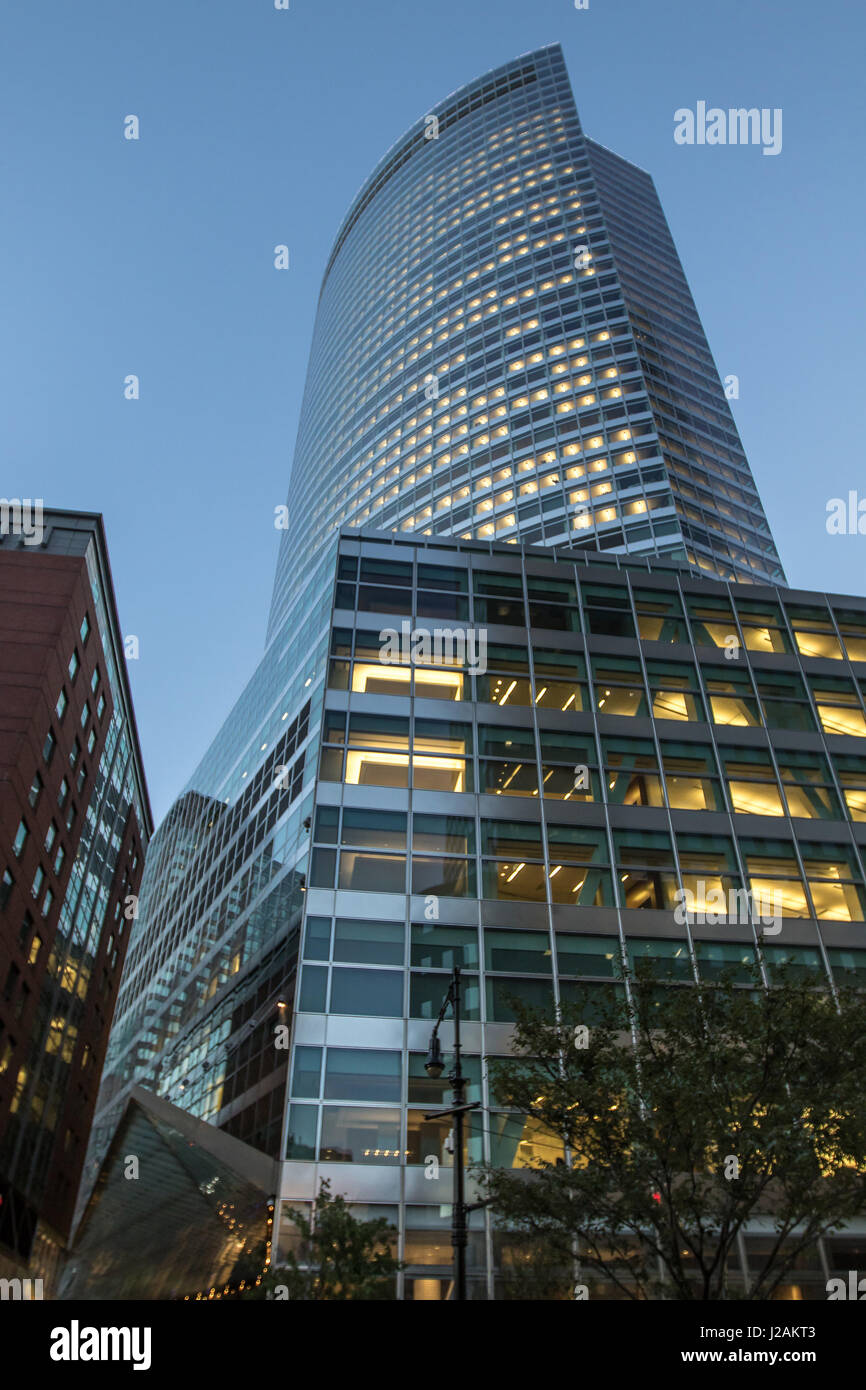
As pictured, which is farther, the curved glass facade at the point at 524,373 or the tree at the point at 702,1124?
the curved glass facade at the point at 524,373

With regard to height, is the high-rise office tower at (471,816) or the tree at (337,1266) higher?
the high-rise office tower at (471,816)

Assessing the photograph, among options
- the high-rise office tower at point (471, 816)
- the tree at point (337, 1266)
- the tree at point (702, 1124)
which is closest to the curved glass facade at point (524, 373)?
the high-rise office tower at point (471, 816)

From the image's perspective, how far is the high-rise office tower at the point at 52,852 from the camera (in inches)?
1886

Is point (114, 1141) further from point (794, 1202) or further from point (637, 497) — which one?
point (637, 497)

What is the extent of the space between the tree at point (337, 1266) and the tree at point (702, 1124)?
4088mm

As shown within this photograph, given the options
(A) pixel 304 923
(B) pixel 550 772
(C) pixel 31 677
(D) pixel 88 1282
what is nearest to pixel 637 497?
(B) pixel 550 772

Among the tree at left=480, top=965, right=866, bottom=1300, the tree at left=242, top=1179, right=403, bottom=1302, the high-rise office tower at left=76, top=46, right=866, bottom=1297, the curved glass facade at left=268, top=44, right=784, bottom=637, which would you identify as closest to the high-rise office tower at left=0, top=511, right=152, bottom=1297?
the high-rise office tower at left=76, top=46, right=866, bottom=1297

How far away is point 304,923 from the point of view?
28.2 metres

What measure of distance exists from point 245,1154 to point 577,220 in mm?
91918

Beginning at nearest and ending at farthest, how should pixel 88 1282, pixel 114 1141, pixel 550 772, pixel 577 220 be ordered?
pixel 550 772, pixel 114 1141, pixel 88 1282, pixel 577 220

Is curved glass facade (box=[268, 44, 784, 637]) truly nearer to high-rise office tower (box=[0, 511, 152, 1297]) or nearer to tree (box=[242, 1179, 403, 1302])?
high-rise office tower (box=[0, 511, 152, 1297])

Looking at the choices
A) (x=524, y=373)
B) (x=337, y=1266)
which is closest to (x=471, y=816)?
(x=337, y=1266)

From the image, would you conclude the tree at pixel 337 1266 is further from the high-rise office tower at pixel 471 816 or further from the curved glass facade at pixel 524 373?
the curved glass facade at pixel 524 373

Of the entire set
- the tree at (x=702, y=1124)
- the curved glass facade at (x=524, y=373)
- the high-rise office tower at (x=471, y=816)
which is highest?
the curved glass facade at (x=524, y=373)
